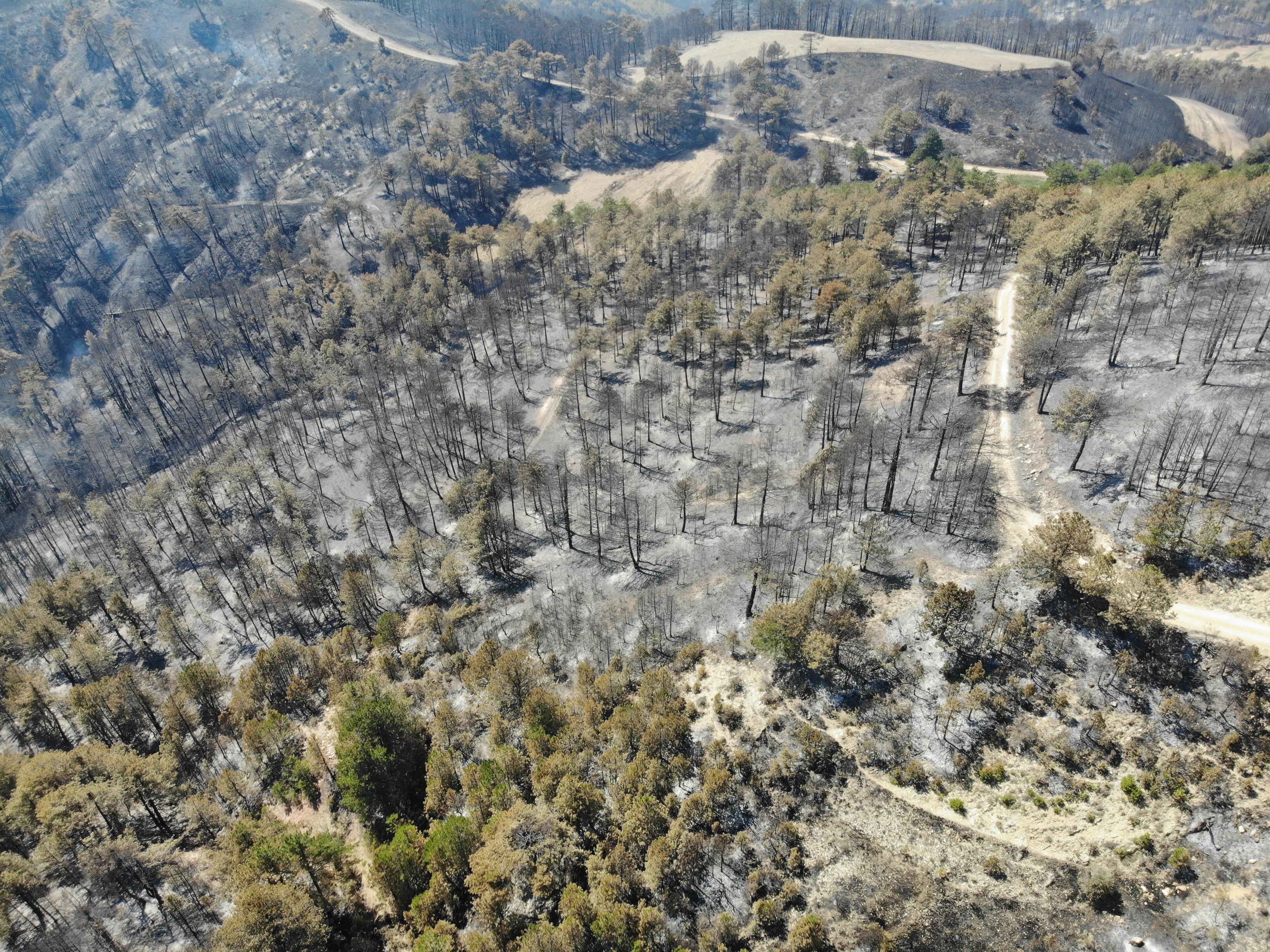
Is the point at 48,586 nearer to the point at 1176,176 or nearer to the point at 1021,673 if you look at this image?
the point at 1021,673

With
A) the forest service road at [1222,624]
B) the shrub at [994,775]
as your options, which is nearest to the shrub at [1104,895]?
the shrub at [994,775]

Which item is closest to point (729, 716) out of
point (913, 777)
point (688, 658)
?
point (688, 658)

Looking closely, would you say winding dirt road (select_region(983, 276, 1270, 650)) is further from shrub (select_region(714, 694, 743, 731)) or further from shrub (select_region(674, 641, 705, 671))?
shrub (select_region(714, 694, 743, 731))

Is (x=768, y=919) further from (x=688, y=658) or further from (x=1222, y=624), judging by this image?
(x=1222, y=624)

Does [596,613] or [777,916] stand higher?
[777,916]

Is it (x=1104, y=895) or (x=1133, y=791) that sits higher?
(x=1133, y=791)

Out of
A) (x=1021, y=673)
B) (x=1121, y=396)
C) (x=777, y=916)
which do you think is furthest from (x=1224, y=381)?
(x=777, y=916)
